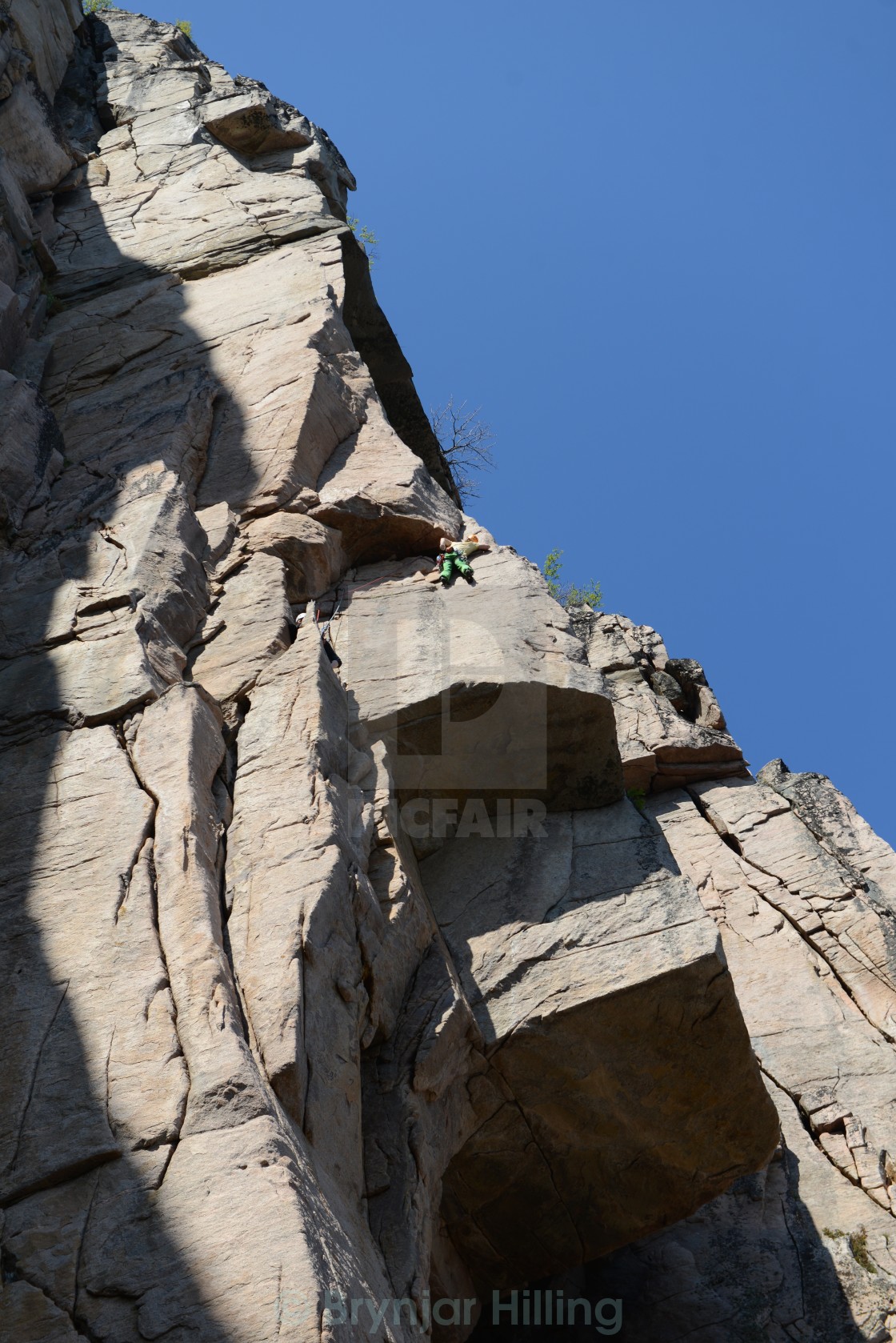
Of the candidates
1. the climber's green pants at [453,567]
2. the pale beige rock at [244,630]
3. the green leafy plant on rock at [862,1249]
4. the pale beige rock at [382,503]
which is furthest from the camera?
the pale beige rock at [382,503]

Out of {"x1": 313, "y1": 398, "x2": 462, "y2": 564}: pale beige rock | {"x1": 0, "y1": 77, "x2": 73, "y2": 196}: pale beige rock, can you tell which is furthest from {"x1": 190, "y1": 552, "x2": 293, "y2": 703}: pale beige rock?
{"x1": 0, "y1": 77, "x2": 73, "y2": 196}: pale beige rock

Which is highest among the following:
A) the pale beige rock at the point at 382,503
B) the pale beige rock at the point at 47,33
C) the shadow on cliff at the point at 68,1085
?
the pale beige rock at the point at 47,33

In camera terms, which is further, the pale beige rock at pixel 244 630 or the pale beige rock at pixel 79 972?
the pale beige rock at pixel 244 630

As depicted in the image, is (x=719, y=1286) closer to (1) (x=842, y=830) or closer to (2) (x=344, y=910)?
(2) (x=344, y=910)

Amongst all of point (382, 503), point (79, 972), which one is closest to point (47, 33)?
point (382, 503)

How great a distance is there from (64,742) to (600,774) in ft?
14.9

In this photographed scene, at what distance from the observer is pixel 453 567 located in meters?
11.7

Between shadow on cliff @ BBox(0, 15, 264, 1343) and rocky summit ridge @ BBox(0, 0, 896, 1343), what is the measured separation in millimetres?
21

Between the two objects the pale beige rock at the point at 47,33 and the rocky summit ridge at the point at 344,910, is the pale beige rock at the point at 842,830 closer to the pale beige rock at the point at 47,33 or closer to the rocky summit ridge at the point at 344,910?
the rocky summit ridge at the point at 344,910

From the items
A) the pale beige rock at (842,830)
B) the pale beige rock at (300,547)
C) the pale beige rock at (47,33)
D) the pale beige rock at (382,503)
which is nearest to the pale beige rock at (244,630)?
the pale beige rock at (300,547)

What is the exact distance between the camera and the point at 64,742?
329 inches

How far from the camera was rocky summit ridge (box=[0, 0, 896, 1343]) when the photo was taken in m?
5.81

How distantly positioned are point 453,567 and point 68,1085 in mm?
6713

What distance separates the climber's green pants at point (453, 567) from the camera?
11594mm
